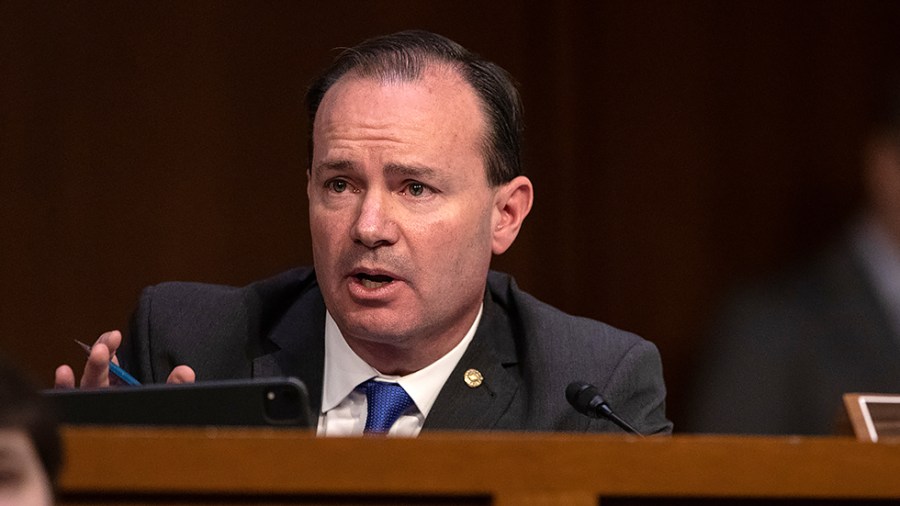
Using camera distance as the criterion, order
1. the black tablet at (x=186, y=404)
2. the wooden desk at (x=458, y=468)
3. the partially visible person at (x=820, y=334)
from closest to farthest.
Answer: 1. the wooden desk at (x=458, y=468)
2. the black tablet at (x=186, y=404)
3. the partially visible person at (x=820, y=334)

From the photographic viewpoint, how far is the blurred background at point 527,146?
3.55 meters

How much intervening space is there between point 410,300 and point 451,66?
40 centimetres

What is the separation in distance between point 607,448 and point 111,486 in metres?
0.44

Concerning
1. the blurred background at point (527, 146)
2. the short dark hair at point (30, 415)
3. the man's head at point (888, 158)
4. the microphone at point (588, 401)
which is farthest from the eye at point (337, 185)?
the blurred background at point (527, 146)

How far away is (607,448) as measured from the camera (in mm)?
1245

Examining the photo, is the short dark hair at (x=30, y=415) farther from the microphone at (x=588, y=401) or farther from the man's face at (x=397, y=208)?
the man's face at (x=397, y=208)

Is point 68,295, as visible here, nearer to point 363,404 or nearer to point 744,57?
point 363,404

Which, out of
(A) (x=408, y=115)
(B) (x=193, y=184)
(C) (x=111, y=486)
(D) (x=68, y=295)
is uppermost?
(A) (x=408, y=115)

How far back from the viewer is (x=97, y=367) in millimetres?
1797

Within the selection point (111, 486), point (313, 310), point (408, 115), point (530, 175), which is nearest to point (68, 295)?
point (530, 175)

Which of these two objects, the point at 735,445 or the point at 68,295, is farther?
the point at 68,295

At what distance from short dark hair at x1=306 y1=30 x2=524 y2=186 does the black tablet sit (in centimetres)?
84

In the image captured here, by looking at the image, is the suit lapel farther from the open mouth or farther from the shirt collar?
the open mouth

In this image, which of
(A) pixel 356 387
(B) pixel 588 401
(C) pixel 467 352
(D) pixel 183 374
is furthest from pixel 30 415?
(C) pixel 467 352
